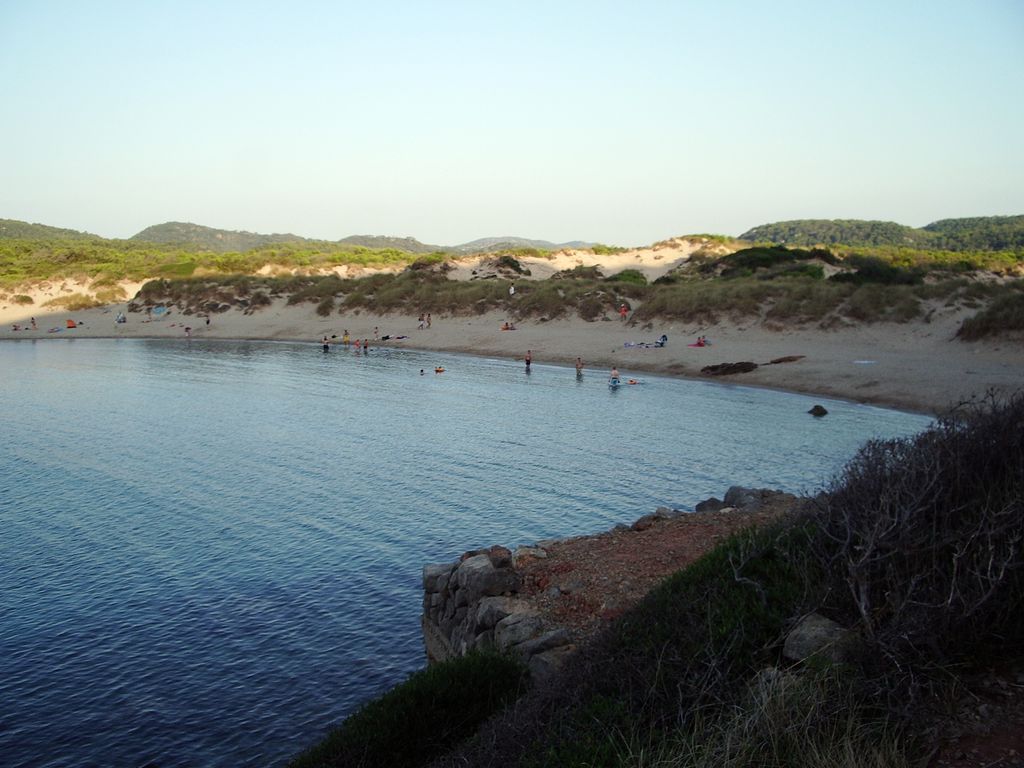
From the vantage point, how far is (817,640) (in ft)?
24.1

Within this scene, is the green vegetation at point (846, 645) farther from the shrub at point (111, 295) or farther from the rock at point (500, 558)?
the shrub at point (111, 295)

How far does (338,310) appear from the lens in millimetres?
78188

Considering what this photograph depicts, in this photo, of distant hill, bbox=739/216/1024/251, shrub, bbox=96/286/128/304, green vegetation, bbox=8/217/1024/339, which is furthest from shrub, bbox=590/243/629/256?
shrub, bbox=96/286/128/304

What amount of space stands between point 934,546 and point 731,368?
1505 inches

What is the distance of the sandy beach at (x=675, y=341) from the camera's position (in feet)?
123

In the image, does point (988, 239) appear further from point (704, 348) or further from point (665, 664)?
point (665, 664)

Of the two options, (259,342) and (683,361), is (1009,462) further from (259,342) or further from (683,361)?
(259,342)

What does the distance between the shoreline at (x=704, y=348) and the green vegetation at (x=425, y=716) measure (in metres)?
22.7

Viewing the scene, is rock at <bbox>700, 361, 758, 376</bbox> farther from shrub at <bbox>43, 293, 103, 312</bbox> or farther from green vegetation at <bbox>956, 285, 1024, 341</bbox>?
shrub at <bbox>43, 293, 103, 312</bbox>

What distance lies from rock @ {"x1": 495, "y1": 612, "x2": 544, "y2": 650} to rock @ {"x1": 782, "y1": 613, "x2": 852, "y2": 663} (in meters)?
4.26

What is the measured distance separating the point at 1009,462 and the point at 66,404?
128 ft

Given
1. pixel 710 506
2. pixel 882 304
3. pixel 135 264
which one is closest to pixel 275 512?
pixel 710 506

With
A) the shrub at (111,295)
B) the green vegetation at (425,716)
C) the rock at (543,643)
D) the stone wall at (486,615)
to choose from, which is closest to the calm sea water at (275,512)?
the stone wall at (486,615)

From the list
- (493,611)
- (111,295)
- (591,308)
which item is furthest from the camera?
(111,295)
